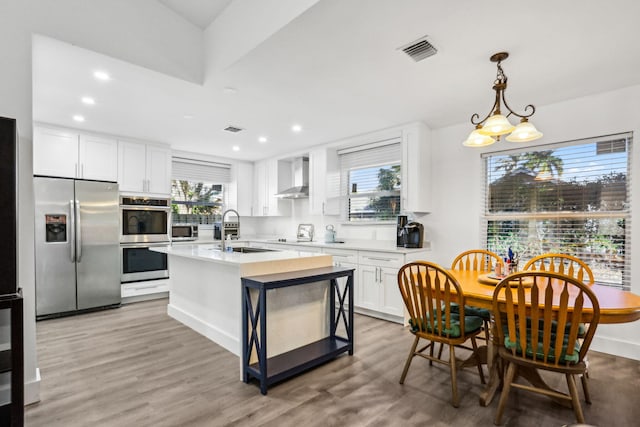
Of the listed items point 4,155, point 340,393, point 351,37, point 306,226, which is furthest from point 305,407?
point 306,226

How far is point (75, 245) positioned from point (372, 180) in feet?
13.2

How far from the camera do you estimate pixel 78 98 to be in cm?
333

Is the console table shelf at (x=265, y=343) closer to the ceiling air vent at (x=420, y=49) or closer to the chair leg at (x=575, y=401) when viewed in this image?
the chair leg at (x=575, y=401)

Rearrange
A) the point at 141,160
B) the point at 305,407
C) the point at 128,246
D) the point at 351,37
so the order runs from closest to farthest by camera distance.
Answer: the point at 305,407
the point at 351,37
the point at 128,246
the point at 141,160

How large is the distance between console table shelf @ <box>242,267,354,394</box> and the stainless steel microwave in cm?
328

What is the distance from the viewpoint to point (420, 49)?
7.80 feet

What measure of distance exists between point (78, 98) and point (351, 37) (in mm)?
2870

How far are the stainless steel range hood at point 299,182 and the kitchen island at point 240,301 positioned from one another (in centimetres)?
238

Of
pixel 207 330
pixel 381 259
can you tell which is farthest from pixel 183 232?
pixel 381 259

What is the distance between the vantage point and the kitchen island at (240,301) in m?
2.71

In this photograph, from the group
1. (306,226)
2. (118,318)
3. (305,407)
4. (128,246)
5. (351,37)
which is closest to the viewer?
(305,407)

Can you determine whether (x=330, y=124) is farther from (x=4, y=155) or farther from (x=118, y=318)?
(x=118, y=318)

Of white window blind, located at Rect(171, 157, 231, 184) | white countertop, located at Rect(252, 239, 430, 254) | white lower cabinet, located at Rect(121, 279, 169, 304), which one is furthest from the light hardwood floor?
white window blind, located at Rect(171, 157, 231, 184)

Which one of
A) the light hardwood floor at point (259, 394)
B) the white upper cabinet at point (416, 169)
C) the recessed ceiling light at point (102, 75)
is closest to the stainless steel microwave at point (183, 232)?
the light hardwood floor at point (259, 394)
